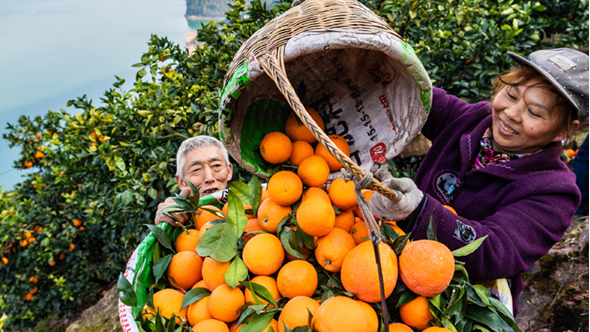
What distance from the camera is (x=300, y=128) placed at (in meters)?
1.40

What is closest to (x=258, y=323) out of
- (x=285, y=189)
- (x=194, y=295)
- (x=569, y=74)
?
(x=194, y=295)

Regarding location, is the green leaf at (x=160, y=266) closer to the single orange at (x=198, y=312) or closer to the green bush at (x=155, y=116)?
the single orange at (x=198, y=312)

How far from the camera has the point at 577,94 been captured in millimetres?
1094

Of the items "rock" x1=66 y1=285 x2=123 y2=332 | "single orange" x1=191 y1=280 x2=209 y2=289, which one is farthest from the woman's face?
"rock" x1=66 y1=285 x2=123 y2=332

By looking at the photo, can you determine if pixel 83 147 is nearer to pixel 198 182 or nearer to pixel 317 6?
pixel 198 182

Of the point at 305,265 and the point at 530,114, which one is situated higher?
the point at 530,114

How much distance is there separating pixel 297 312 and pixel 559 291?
2004 mm

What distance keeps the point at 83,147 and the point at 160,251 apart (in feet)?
4.53

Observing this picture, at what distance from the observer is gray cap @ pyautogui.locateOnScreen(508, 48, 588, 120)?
1.09 metres

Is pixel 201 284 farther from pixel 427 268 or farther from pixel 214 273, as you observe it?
pixel 427 268

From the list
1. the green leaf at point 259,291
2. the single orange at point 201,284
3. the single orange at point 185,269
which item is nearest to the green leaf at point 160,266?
the single orange at point 185,269

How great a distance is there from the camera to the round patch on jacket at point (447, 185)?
153cm

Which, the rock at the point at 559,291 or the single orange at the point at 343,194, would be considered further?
the rock at the point at 559,291

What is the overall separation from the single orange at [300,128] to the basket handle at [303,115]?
16.4 inches
